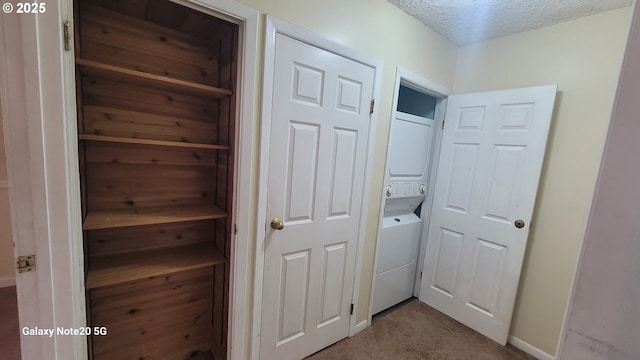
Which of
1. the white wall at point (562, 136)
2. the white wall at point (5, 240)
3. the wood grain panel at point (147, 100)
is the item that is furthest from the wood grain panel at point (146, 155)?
the white wall at point (562, 136)

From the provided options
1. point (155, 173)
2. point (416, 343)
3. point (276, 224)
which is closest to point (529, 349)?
point (416, 343)

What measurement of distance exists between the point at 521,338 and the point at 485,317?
0.90 ft

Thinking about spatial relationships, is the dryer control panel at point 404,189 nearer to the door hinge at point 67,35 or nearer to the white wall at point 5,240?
the door hinge at point 67,35

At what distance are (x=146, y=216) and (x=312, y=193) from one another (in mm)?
903

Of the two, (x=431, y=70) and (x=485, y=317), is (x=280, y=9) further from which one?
(x=485, y=317)

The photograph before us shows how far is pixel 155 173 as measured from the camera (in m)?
1.50

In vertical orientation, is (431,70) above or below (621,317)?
above

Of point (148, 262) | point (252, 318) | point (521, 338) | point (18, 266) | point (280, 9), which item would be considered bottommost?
point (521, 338)

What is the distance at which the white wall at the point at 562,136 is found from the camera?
166 cm

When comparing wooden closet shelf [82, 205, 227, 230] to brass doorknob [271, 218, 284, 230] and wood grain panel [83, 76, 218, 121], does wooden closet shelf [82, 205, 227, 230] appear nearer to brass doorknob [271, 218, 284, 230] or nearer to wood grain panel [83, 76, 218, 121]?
brass doorknob [271, 218, 284, 230]

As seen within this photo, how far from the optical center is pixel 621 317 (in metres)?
0.35

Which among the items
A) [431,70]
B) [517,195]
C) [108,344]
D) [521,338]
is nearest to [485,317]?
[521,338]

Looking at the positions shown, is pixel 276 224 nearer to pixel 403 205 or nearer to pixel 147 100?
pixel 147 100

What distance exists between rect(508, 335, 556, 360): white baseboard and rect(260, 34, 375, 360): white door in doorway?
140 centimetres
